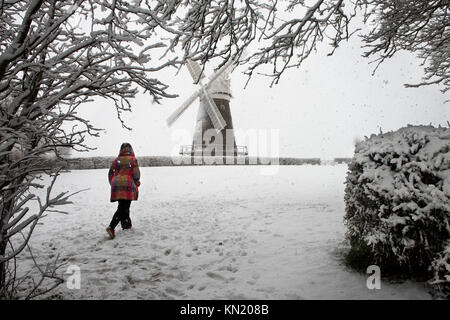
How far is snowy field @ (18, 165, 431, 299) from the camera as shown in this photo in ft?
9.80

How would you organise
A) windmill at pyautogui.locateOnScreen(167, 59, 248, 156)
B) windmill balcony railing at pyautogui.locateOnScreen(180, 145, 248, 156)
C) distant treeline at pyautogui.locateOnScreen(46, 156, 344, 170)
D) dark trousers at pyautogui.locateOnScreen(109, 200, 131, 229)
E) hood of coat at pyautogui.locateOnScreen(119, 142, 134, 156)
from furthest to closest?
windmill balcony railing at pyautogui.locateOnScreen(180, 145, 248, 156) → windmill at pyautogui.locateOnScreen(167, 59, 248, 156) → distant treeline at pyautogui.locateOnScreen(46, 156, 344, 170) → hood of coat at pyautogui.locateOnScreen(119, 142, 134, 156) → dark trousers at pyautogui.locateOnScreen(109, 200, 131, 229)

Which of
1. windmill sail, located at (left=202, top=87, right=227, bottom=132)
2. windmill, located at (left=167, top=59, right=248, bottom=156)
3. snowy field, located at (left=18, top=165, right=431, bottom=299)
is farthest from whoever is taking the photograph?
windmill, located at (left=167, top=59, right=248, bottom=156)

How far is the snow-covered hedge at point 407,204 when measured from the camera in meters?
2.44

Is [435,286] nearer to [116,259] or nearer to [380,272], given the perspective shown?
[380,272]

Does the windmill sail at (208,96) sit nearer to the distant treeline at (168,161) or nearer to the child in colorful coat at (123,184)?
the distant treeline at (168,161)

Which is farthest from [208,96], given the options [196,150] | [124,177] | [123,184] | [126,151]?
[123,184]

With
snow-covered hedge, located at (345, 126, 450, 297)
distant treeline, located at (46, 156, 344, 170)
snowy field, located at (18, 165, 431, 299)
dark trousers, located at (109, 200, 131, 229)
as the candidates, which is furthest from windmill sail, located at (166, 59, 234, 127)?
snow-covered hedge, located at (345, 126, 450, 297)

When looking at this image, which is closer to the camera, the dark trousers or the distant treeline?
the dark trousers

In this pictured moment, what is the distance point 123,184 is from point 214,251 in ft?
7.20

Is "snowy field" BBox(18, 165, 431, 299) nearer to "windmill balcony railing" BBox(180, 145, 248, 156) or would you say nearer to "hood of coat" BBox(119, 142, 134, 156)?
"hood of coat" BBox(119, 142, 134, 156)

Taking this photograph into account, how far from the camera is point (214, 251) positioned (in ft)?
13.9

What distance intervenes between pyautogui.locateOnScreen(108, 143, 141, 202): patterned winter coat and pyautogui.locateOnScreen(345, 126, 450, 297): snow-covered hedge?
388 cm
